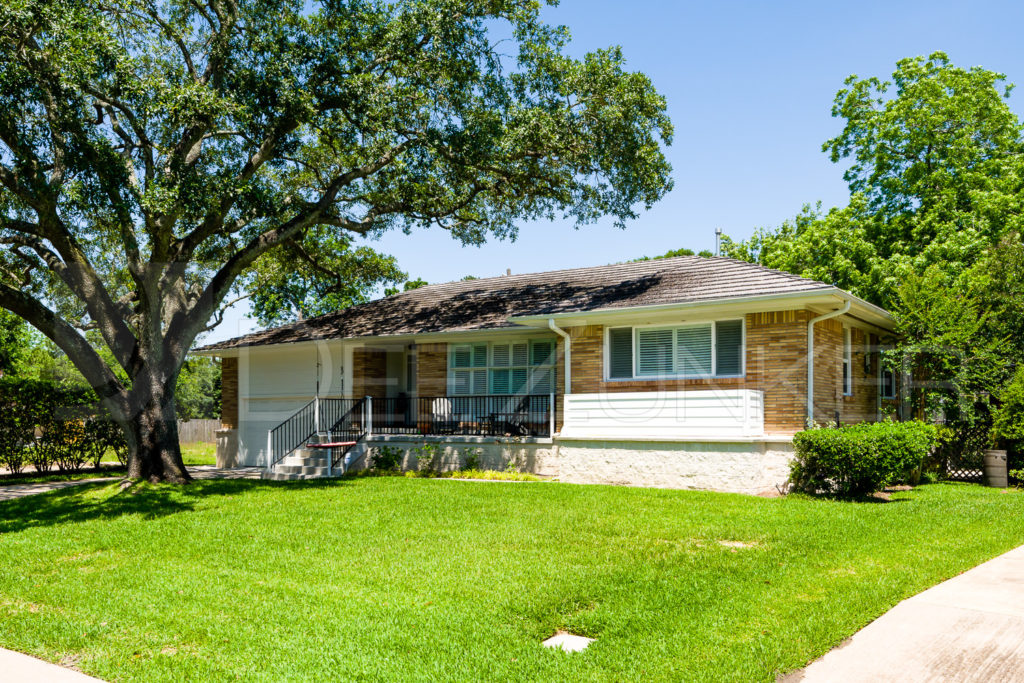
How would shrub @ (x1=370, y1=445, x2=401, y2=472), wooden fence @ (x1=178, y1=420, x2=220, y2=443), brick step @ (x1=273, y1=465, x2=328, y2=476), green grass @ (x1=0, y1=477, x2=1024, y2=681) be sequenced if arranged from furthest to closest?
Answer: 1. wooden fence @ (x1=178, y1=420, x2=220, y2=443)
2. shrub @ (x1=370, y1=445, x2=401, y2=472)
3. brick step @ (x1=273, y1=465, x2=328, y2=476)
4. green grass @ (x1=0, y1=477, x2=1024, y2=681)

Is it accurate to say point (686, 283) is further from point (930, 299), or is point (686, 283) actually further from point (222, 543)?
point (222, 543)

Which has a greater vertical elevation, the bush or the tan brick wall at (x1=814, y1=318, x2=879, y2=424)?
the tan brick wall at (x1=814, y1=318, x2=879, y2=424)

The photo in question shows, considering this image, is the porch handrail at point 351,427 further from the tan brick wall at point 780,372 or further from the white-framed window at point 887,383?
the white-framed window at point 887,383

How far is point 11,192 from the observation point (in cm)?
1442

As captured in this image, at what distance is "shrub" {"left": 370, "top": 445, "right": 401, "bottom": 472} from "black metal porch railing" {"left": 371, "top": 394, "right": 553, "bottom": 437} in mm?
714

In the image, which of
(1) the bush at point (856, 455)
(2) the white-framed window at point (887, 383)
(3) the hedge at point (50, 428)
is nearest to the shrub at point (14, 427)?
(3) the hedge at point (50, 428)

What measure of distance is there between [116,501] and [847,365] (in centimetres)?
1499

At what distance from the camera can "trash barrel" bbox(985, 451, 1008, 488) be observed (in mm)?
14609

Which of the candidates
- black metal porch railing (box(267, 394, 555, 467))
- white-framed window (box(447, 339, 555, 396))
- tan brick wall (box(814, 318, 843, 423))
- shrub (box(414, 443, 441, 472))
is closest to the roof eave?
tan brick wall (box(814, 318, 843, 423))

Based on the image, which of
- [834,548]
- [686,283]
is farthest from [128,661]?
[686,283]

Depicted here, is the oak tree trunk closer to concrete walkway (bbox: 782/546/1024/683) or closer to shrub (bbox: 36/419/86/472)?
shrub (bbox: 36/419/86/472)

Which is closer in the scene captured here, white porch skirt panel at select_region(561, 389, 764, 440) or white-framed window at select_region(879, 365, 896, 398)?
white porch skirt panel at select_region(561, 389, 764, 440)

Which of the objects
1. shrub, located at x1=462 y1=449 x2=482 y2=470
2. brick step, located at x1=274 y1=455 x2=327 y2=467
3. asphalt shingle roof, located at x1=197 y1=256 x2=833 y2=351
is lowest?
brick step, located at x1=274 y1=455 x2=327 y2=467

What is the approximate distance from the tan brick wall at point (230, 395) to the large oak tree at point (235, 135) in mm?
5716
